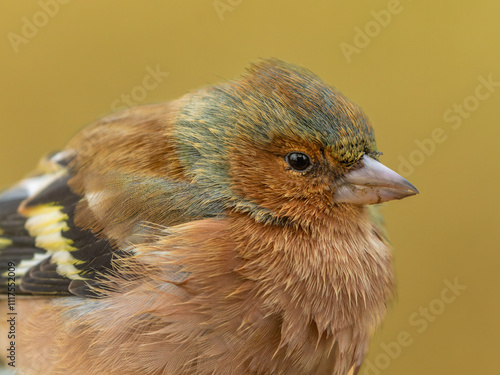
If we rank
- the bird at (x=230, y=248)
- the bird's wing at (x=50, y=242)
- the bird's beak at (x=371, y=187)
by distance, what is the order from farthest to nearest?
the bird's wing at (x=50, y=242) < the bird's beak at (x=371, y=187) < the bird at (x=230, y=248)

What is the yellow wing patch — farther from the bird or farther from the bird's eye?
the bird's eye

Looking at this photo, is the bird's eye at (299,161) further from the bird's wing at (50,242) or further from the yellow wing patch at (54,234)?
the yellow wing patch at (54,234)

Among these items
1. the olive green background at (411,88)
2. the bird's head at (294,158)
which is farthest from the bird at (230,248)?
the olive green background at (411,88)

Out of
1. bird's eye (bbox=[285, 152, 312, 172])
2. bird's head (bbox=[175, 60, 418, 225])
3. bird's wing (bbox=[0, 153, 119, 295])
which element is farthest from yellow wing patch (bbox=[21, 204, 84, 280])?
bird's eye (bbox=[285, 152, 312, 172])

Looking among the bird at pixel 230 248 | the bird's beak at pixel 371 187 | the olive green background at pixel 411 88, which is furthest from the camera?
the olive green background at pixel 411 88

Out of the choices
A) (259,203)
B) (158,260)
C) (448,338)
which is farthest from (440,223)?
(158,260)

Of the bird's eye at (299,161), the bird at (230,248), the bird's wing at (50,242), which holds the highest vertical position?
the bird's eye at (299,161)

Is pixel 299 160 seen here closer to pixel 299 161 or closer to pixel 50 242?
pixel 299 161

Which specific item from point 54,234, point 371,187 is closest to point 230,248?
point 371,187

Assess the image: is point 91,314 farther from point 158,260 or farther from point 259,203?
point 259,203
